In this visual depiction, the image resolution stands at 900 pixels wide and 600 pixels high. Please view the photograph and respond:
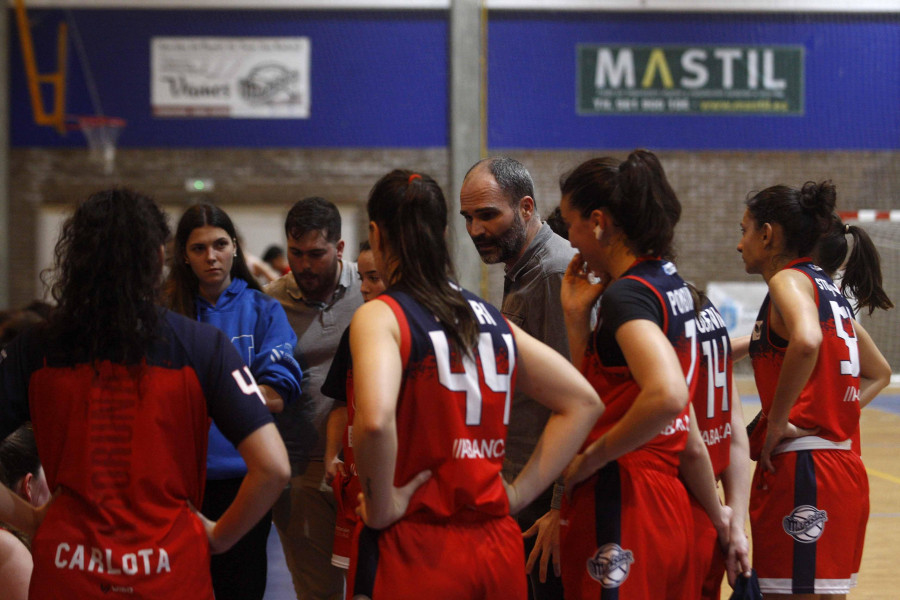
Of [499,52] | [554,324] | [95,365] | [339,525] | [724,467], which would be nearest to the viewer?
[95,365]

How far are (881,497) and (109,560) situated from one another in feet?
20.2

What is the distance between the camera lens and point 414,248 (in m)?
1.84

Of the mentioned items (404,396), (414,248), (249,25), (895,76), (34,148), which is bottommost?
(404,396)

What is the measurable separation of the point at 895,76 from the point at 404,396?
12175mm

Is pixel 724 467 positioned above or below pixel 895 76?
below

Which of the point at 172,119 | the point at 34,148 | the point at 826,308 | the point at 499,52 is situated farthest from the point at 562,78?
the point at 826,308

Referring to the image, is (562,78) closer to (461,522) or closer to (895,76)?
(895,76)

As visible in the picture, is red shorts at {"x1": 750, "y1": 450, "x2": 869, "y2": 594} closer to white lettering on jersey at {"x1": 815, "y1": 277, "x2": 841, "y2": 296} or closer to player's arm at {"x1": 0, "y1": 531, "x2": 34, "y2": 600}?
white lettering on jersey at {"x1": 815, "y1": 277, "x2": 841, "y2": 296}

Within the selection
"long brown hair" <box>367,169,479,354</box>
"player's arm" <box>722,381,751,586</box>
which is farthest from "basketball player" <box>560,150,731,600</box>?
"long brown hair" <box>367,169,479,354</box>

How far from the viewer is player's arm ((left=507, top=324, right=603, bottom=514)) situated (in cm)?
188

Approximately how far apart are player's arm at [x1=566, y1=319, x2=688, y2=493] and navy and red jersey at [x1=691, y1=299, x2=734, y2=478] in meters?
0.32

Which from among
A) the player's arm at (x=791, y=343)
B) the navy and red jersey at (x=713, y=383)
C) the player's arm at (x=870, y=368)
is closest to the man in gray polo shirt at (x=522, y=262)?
the navy and red jersey at (x=713, y=383)

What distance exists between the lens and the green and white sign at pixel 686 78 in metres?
11.9

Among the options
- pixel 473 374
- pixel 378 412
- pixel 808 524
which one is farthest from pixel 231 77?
pixel 378 412
